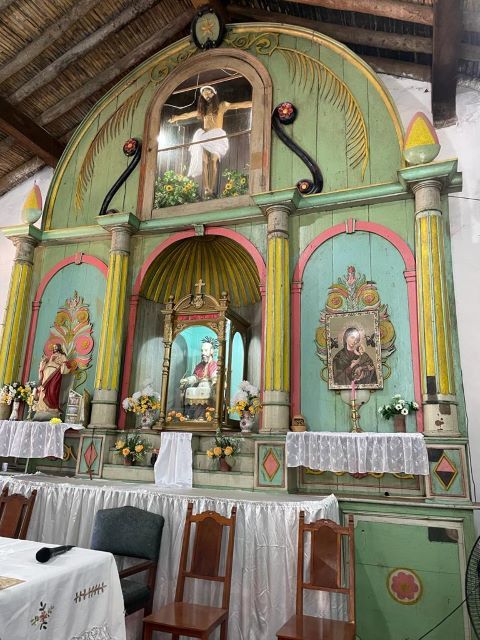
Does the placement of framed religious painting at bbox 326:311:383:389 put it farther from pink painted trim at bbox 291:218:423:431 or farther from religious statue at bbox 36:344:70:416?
religious statue at bbox 36:344:70:416

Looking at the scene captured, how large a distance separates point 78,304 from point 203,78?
3.67 m

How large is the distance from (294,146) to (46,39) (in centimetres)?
381

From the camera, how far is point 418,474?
4.95m

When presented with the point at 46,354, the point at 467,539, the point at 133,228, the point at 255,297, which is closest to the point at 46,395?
the point at 46,354

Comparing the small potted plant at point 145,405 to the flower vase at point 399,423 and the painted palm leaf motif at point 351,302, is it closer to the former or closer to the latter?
the painted palm leaf motif at point 351,302

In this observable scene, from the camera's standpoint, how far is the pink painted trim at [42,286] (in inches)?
285

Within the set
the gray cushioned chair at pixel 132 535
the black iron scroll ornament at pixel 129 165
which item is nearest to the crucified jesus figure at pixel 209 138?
the black iron scroll ornament at pixel 129 165

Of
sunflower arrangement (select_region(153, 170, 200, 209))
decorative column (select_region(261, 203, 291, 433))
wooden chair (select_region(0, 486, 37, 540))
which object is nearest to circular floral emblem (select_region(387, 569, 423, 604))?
decorative column (select_region(261, 203, 291, 433))

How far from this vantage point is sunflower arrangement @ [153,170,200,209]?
280 inches

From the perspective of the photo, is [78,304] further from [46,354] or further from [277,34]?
[277,34]

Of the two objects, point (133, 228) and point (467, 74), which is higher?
point (467, 74)

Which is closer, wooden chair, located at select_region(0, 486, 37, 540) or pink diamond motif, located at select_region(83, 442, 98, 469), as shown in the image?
wooden chair, located at select_region(0, 486, 37, 540)

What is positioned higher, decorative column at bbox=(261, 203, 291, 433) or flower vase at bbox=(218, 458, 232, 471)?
decorative column at bbox=(261, 203, 291, 433)

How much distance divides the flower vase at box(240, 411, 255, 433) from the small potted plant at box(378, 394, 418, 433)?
1451mm
